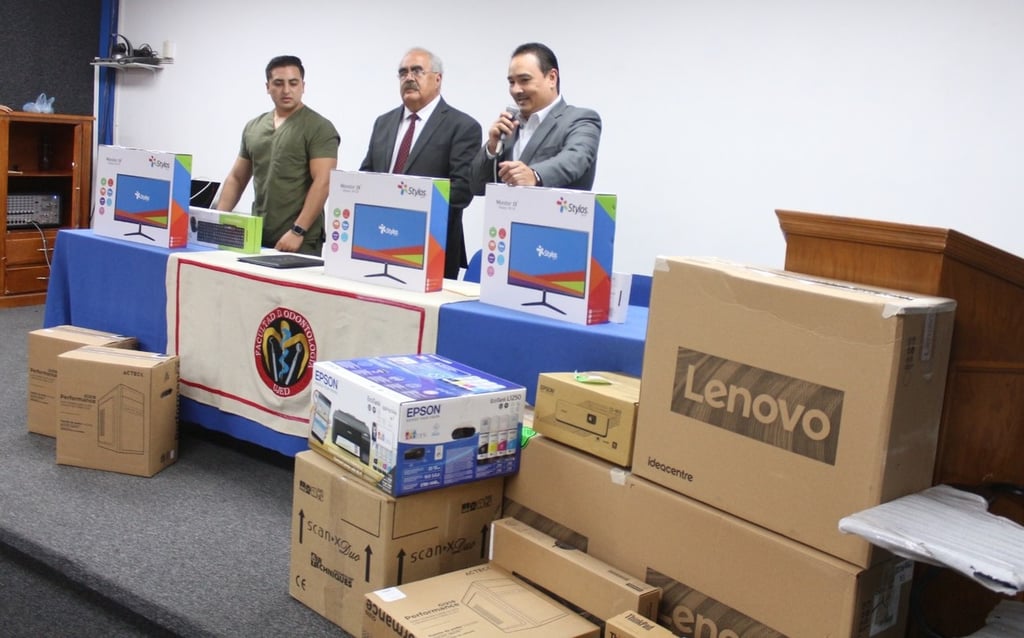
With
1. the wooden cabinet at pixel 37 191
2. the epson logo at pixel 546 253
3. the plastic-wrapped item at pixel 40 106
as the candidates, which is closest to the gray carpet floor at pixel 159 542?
the epson logo at pixel 546 253

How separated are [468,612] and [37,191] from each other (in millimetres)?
5131

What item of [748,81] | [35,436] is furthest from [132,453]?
[748,81]

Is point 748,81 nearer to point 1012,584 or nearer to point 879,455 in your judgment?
point 879,455

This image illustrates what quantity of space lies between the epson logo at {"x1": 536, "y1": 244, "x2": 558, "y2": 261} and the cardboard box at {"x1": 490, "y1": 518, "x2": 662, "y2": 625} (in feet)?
2.29

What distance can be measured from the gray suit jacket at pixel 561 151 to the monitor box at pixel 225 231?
824 millimetres

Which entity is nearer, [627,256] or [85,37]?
[627,256]

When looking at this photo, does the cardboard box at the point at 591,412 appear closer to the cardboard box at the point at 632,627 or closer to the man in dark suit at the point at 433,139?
the cardboard box at the point at 632,627

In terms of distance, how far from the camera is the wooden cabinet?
5.29m

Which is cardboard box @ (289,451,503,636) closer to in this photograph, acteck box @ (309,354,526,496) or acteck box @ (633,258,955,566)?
acteck box @ (309,354,526,496)

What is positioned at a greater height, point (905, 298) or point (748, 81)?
point (748, 81)

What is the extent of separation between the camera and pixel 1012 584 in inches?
44.1

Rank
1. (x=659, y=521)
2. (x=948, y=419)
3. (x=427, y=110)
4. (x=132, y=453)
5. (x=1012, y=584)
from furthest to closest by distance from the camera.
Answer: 1. (x=427, y=110)
2. (x=132, y=453)
3. (x=659, y=521)
4. (x=948, y=419)
5. (x=1012, y=584)

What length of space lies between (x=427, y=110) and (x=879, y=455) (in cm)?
256

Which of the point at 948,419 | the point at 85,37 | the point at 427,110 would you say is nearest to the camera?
the point at 948,419
